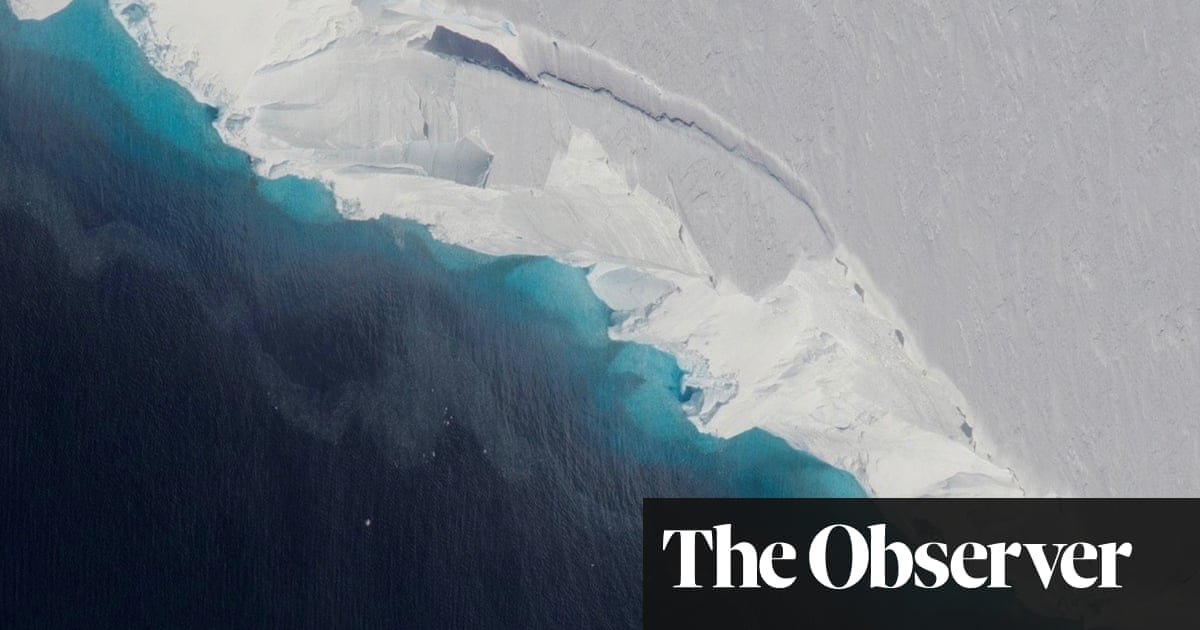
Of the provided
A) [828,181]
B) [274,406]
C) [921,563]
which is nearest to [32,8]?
[274,406]

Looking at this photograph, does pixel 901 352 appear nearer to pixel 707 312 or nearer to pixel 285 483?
pixel 707 312

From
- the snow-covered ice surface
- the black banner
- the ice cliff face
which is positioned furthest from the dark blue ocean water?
the ice cliff face

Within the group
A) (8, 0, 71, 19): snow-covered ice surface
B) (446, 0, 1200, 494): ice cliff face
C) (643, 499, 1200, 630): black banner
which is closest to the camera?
(446, 0, 1200, 494): ice cliff face

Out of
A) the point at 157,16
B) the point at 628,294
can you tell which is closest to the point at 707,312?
the point at 628,294

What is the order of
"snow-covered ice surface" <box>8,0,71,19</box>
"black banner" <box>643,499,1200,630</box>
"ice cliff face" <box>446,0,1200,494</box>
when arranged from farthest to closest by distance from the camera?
"snow-covered ice surface" <box>8,0,71,19</box>, "black banner" <box>643,499,1200,630</box>, "ice cliff face" <box>446,0,1200,494</box>

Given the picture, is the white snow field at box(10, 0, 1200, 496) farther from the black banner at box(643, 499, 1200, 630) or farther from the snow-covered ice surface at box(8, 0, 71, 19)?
the black banner at box(643, 499, 1200, 630)
